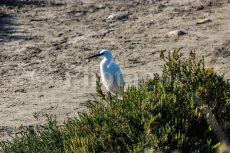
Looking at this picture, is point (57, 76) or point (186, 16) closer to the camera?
point (57, 76)

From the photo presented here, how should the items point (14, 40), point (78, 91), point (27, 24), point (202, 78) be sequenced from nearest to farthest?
point (202, 78) → point (78, 91) → point (14, 40) → point (27, 24)

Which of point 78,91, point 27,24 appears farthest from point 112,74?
point 27,24

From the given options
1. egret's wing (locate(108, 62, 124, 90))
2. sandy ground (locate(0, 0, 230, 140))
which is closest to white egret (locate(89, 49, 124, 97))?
egret's wing (locate(108, 62, 124, 90))

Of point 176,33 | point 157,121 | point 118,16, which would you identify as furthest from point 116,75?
point 118,16

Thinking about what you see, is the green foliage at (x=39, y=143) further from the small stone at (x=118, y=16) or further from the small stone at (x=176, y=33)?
the small stone at (x=118, y=16)

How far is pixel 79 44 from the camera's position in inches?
511

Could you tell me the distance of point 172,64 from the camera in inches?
266

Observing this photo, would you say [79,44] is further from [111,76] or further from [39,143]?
[39,143]

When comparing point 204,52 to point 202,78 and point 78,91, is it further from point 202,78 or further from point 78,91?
point 202,78

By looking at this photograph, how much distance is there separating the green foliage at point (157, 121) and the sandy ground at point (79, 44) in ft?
8.86

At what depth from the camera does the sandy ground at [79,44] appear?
10.5 metres

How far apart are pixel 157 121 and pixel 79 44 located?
7237 millimetres

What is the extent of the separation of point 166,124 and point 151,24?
8.37m

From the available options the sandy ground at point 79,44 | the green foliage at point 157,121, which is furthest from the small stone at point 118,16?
the green foliage at point 157,121
